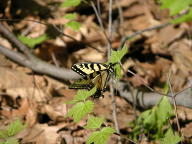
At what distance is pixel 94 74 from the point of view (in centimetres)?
214

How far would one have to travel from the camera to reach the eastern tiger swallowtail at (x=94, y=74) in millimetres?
2027

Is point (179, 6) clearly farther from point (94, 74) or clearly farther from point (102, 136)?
point (102, 136)

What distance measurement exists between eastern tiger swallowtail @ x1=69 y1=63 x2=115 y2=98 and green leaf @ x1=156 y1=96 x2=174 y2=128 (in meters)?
0.72

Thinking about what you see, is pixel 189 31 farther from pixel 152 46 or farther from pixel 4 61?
pixel 4 61

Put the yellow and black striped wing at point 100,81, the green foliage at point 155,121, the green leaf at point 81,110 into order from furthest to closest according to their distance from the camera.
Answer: the green foliage at point 155,121
the yellow and black striped wing at point 100,81
the green leaf at point 81,110

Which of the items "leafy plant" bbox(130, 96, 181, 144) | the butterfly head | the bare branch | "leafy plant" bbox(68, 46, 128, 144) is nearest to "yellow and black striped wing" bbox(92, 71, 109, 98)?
the butterfly head

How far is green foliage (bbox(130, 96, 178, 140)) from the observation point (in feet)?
8.52

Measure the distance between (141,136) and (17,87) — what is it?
4.66ft

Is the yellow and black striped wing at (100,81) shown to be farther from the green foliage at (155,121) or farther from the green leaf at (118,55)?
the green foliage at (155,121)

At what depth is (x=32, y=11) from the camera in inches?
171

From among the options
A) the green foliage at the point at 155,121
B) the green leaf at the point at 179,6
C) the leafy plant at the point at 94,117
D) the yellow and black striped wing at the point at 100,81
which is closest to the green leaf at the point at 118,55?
the leafy plant at the point at 94,117

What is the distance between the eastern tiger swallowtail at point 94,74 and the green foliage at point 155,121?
2.17 ft

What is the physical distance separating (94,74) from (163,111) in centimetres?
86

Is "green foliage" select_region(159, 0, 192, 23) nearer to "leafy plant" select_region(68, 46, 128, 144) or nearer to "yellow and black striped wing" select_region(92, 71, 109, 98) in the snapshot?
"yellow and black striped wing" select_region(92, 71, 109, 98)
